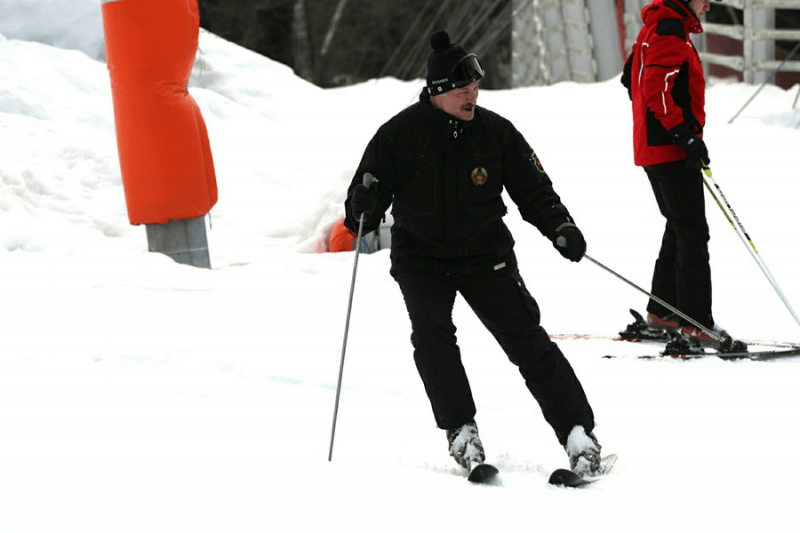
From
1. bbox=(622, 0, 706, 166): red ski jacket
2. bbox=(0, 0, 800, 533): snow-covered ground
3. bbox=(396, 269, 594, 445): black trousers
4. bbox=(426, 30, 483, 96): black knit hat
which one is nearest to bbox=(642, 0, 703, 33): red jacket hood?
bbox=(622, 0, 706, 166): red ski jacket

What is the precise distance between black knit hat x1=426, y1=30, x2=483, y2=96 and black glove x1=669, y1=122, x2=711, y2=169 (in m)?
1.71

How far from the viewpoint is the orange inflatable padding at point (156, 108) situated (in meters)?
6.04

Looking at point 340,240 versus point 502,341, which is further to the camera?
point 340,240

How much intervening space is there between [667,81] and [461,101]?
1854mm

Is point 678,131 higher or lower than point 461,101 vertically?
lower

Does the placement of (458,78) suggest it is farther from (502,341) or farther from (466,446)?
(466,446)

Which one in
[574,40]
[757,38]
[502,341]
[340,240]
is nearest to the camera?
[502,341]

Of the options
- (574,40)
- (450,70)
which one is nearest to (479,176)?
(450,70)

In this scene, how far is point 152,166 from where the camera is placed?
6.22 metres

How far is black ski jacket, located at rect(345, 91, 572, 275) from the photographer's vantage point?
3.06m

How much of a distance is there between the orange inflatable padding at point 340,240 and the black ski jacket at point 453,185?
168 inches

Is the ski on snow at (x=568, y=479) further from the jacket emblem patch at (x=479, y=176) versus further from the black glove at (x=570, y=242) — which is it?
the jacket emblem patch at (x=479, y=176)

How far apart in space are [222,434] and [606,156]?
5.90 m

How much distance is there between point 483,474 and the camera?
9.50 ft
